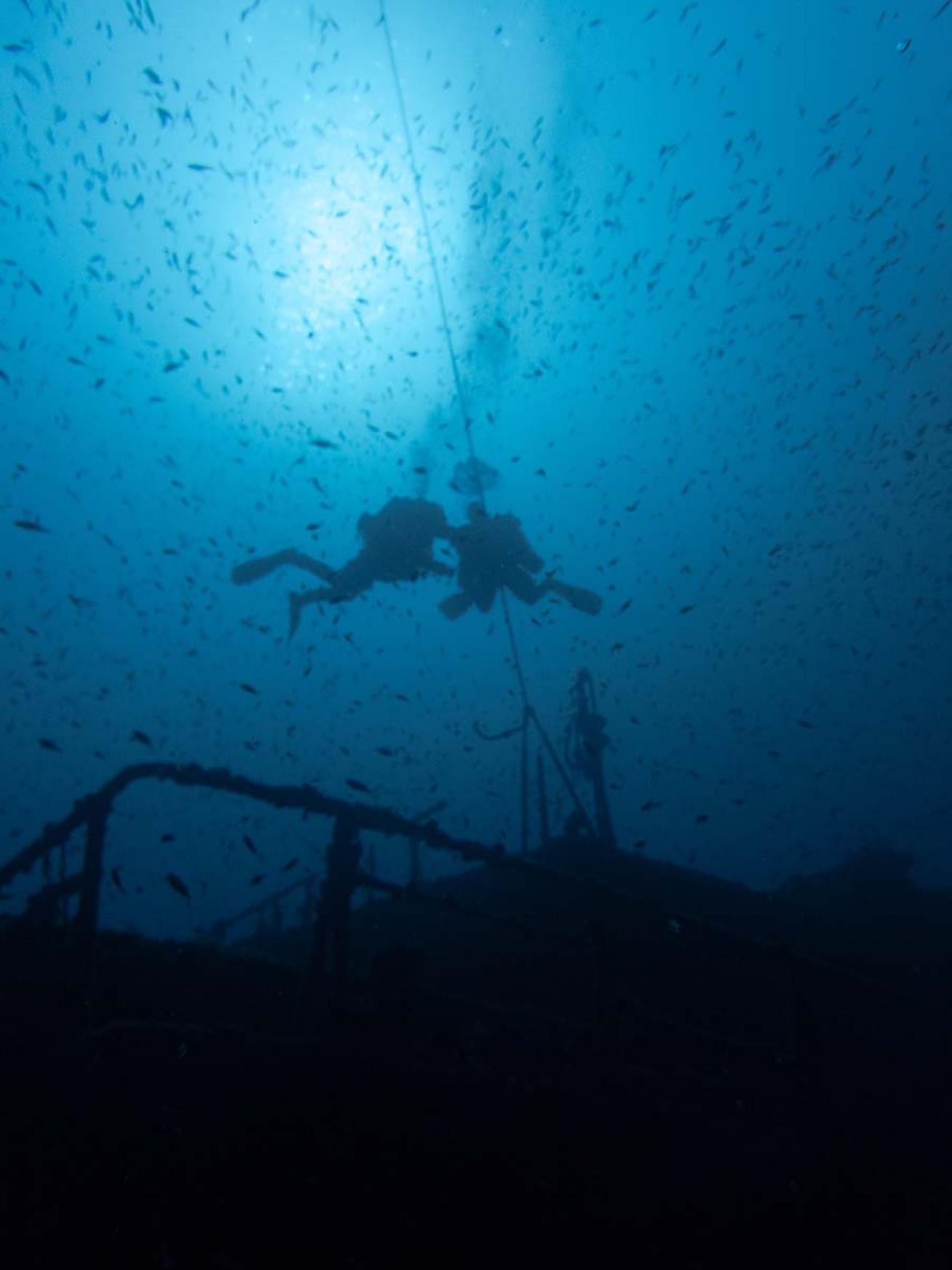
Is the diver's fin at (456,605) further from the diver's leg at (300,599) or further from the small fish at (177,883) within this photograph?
the small fish at (177,883)

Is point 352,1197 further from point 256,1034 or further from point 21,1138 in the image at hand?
point 21,1138

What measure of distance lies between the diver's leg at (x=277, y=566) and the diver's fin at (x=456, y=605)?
110 inches

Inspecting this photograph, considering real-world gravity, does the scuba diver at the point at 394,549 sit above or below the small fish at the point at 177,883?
above

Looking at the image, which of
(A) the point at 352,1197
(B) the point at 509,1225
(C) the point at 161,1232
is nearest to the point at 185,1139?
(C) the point at 161,1232

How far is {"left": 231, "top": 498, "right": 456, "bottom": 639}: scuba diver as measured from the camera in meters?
15.9

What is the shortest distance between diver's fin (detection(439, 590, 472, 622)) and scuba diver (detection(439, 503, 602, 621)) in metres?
0.02

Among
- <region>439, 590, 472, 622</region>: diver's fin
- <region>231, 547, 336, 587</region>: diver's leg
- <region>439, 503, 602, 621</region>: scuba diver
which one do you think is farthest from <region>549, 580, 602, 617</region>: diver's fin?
<region>231, 547, 336, 587</region>: diver's leg

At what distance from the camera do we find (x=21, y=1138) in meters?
3.77

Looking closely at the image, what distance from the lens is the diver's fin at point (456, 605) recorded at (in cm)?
1642

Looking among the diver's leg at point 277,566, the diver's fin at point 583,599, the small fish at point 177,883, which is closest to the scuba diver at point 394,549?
the diver's leg at point 277,566

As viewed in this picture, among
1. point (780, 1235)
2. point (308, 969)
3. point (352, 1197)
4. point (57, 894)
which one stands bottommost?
point (780, 1235)

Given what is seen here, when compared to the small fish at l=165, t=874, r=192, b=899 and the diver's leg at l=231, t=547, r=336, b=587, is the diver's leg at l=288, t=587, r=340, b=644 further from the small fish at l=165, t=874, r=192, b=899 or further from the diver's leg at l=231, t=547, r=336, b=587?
the small fish at l=165, t=874, r=192, b=899

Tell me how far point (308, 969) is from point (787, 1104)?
635 centimetres

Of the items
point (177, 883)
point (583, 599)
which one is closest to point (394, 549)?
point (583, 599)
